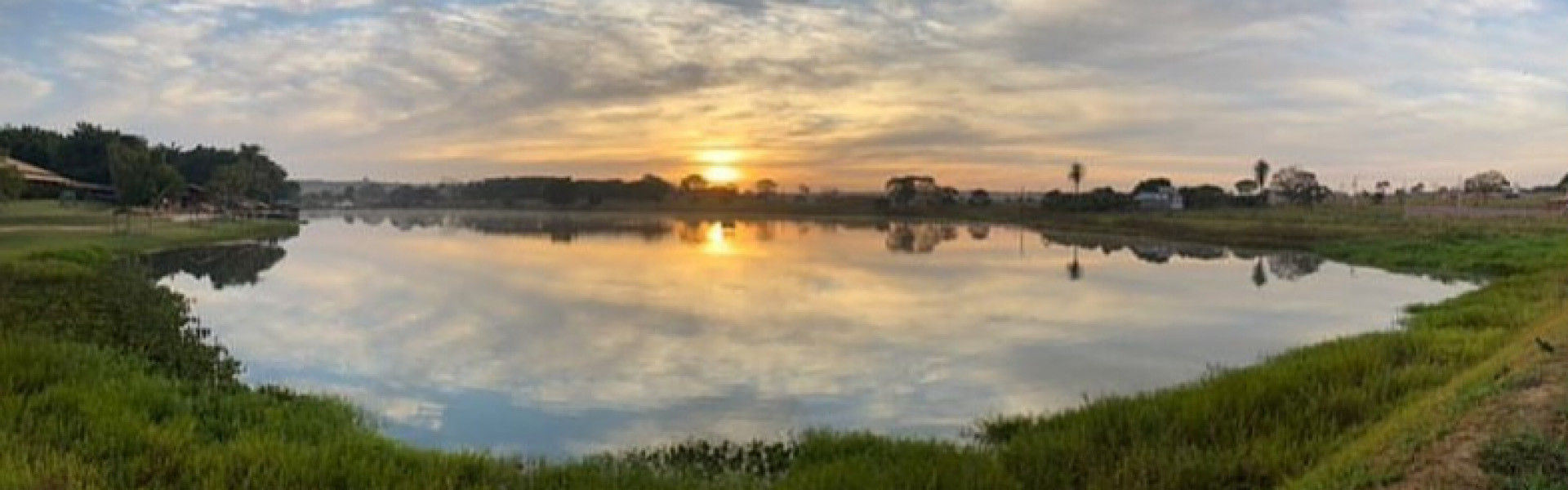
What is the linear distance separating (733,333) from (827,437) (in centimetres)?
952

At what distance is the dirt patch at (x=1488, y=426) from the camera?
5547 millimetres

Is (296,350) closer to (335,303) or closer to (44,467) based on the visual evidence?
(335,303)

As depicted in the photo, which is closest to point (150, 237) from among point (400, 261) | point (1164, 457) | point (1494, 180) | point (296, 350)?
point (400, 261)

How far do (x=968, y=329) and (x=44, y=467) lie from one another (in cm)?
1519

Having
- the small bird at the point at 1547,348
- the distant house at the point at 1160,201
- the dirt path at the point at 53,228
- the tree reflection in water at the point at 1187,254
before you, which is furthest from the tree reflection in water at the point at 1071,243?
the small bird at the point at 1547,348

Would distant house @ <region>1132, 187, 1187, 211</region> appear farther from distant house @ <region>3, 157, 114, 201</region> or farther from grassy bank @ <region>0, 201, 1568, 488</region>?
grassy bank @ <region>0, 201, 1568, 488</region>

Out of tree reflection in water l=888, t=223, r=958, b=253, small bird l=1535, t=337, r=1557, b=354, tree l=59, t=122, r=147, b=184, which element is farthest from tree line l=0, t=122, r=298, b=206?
small bird l=1535, t=337, r=1557, b=354

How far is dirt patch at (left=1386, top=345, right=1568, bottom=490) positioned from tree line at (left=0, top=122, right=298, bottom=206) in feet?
163

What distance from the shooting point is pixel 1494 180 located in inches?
3999

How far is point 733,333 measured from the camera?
19.0m

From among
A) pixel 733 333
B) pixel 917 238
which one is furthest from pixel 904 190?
pixel 733 333

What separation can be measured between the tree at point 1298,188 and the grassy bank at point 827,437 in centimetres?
8806

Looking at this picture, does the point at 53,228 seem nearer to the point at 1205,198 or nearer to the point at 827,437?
the point at 827,437

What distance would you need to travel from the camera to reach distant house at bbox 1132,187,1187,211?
3898 inches
